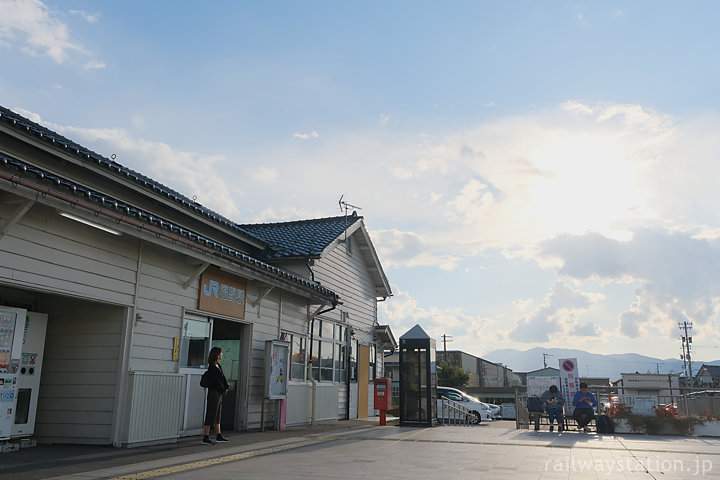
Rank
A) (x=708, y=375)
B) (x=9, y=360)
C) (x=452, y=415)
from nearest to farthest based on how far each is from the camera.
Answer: (x=9, y=360)
(x=452, y=415)
(x=708, y=375)

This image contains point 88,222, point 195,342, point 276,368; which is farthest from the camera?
point 276,368

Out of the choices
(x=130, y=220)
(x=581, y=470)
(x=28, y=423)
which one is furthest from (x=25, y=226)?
(x=581, y=470)

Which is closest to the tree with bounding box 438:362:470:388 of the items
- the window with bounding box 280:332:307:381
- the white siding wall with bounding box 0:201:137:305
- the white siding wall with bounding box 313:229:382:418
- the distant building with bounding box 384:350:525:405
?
the distant building with bounding box 384:350:525:405

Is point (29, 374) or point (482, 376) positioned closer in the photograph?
point (29, 374)

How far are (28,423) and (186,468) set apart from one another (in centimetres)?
356

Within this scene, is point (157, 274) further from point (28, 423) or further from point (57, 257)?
point (28, 423)

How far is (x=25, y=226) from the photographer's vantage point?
7320mm

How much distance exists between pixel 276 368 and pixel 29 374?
5.03 metres

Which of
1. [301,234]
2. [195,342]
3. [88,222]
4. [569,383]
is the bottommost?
[569,383]

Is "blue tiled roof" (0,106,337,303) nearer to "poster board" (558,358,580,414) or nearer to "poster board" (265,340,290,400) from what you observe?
"poster board" (265,340,290,400)

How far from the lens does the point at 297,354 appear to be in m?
14.5

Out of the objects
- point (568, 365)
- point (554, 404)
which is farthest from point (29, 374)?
point (568, 365)

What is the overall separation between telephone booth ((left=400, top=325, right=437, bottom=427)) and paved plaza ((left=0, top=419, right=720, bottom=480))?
9.82ft

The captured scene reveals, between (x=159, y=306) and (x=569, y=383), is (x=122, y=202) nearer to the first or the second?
(x=159, y=306)
